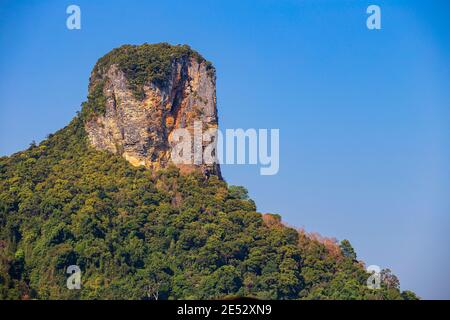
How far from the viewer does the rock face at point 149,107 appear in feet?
309

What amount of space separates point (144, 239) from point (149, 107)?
9998 millimetres

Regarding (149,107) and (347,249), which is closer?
(347,249)

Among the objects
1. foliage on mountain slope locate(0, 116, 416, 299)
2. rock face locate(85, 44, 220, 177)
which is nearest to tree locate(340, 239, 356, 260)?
foliage on mountain slope locate(0, 116, 416, 299)

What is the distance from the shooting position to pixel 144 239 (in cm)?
8819

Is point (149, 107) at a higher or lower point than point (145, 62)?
lower

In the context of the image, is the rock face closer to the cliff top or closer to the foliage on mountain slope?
the cliff top

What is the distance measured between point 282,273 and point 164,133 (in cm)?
1483

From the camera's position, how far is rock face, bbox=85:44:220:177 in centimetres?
9406

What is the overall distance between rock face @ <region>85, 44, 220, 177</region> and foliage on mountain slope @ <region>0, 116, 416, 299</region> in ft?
3.91

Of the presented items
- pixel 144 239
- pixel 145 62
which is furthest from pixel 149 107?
pixel 144 239

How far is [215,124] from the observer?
9531 centimetres

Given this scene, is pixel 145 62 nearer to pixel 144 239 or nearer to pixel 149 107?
pixel 149 107

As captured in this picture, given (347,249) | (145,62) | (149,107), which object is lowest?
(347,249)
